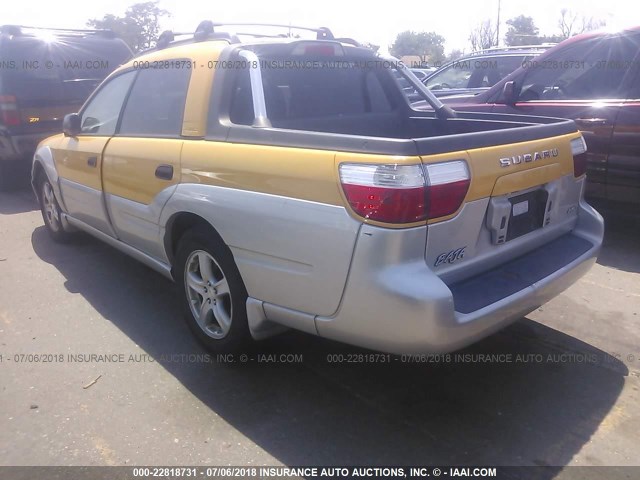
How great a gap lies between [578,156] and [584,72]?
2.77 meters

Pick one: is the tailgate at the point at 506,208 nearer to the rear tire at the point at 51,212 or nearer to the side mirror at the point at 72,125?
the side mirror at the point at 72,125

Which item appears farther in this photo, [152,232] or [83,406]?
[152,232]

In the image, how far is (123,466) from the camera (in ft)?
8.63

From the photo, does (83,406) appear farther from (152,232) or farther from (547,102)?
(547,102)

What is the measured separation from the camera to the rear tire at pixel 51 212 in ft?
18.1

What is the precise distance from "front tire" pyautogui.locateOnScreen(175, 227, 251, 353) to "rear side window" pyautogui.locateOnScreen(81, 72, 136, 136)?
1.43 meters

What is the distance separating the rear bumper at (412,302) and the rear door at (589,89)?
115 inches

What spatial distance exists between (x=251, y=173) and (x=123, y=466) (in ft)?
4.71

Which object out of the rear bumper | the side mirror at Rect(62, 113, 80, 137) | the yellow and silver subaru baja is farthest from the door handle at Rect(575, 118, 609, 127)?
the side mirror at Rect(62, 113, 80, 137)

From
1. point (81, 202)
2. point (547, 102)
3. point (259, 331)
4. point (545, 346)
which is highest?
point (547, 102)

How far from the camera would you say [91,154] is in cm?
443

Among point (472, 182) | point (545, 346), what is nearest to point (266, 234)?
point (472, 182)

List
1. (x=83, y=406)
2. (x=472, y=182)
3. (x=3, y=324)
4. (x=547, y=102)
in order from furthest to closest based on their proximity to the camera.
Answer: (x=547, y=102) < (x=3, y=324) < (x=83, y=406) < (x=472, y=182)

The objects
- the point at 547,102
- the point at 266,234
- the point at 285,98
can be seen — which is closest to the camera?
the point at 266,234
